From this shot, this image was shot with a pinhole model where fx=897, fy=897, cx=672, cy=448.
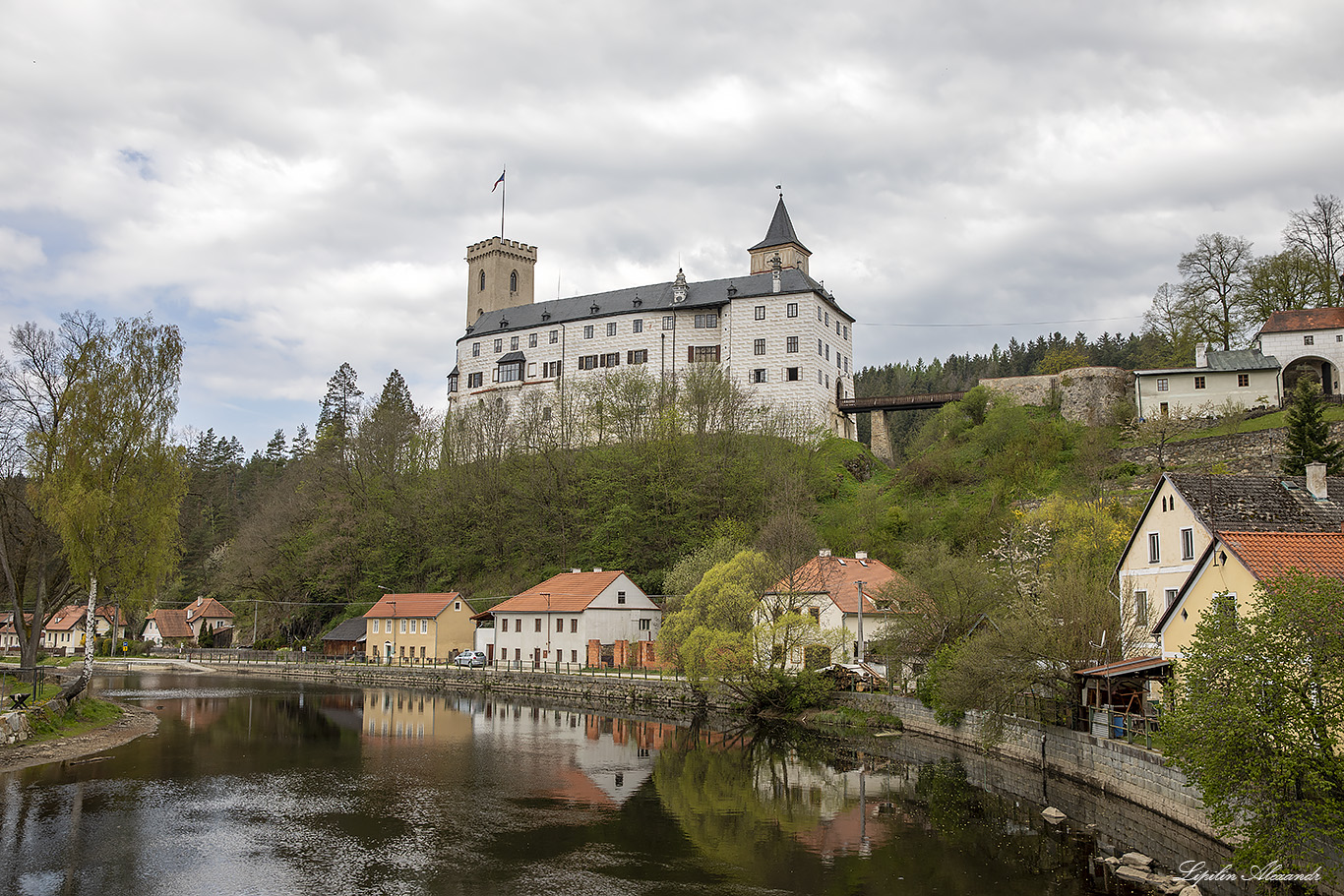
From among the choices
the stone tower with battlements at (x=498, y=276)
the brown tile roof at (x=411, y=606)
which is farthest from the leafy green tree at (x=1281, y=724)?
the stone tower with battlements at (x=498, y=276)

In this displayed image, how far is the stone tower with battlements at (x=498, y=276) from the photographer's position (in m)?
93.6

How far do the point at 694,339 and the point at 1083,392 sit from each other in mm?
32286

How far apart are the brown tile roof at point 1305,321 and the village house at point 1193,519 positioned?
28.2 meters

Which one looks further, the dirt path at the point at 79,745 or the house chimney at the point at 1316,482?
the dirt path at the point at 79,745

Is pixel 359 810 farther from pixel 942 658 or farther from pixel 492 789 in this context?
pixel 942 658

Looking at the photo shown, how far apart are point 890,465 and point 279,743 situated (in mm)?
52383

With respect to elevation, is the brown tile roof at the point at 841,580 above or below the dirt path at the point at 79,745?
above

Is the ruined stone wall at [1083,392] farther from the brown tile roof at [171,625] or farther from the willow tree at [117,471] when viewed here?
the brown tile roof at [171,625]

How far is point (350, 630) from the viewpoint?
68.7 m

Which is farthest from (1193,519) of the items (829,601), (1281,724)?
(829,601)

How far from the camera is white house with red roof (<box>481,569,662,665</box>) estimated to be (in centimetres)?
5381

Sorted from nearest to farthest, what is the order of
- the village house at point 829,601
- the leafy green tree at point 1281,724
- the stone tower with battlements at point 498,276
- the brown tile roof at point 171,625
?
1. the leafy green tree at point 1281,724
2. the village house at point 829,601
3. the brown tile roof at point 171,625
4. the stone tower with battlements at point 498,276

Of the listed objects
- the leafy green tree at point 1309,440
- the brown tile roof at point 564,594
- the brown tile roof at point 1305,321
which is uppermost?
the brown tile roof at point 1305,321

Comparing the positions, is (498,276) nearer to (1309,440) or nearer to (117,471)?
(117,471)
